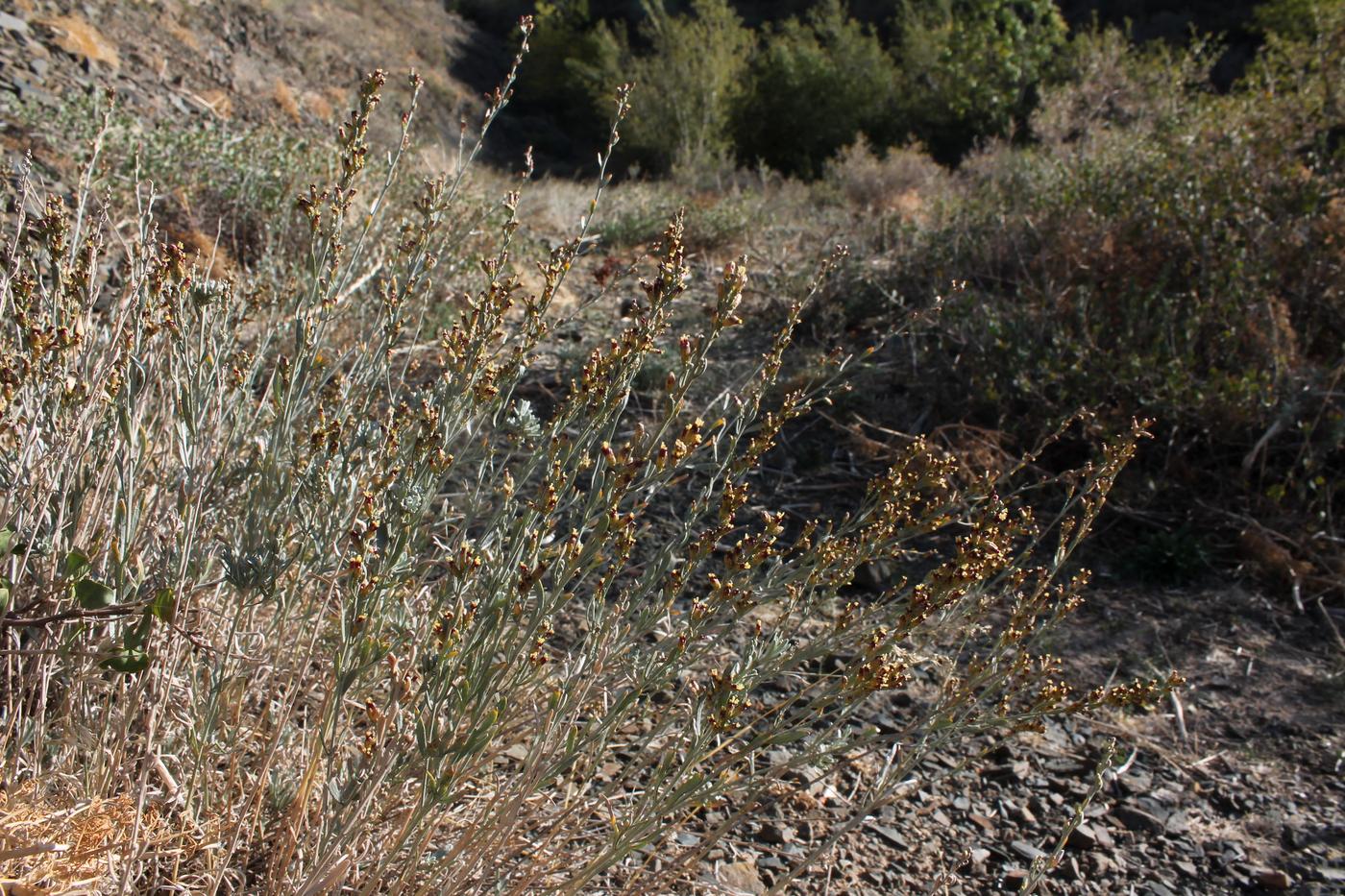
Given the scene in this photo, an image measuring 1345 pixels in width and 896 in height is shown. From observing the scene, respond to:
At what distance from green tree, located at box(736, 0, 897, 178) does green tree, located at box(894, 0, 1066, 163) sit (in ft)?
2.03

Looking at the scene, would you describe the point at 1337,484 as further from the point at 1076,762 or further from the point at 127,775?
the point at 127,775

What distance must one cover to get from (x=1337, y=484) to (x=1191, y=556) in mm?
584

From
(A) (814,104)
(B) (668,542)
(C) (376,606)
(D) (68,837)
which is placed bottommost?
(D) (68,837)

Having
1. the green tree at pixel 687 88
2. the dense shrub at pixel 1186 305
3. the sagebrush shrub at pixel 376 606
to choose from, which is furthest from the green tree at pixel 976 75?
the sagebrush shrub at pixel 376 606

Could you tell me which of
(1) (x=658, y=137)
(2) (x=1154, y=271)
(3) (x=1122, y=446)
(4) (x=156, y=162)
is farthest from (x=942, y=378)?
(1) (x=658, y=137)

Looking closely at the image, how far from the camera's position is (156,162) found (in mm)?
4855

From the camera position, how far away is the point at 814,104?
1891cm

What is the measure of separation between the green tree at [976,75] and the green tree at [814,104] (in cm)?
62

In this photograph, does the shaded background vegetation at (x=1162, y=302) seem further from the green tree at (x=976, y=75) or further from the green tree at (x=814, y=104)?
the green tree at (x=814, y=104)

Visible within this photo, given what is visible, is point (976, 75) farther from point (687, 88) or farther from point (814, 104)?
point (687, 88)

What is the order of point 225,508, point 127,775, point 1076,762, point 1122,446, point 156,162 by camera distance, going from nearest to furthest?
point 127,775
point 1122,446
point 225,508
point 1076,762
point 156,162

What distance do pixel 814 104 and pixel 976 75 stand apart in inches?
132

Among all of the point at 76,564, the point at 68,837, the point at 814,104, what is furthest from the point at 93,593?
the point at 814,104

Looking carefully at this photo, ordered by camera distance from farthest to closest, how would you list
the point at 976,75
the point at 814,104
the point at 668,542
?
the point at 814,104 < the point at 976,75 < the point at 668,542
